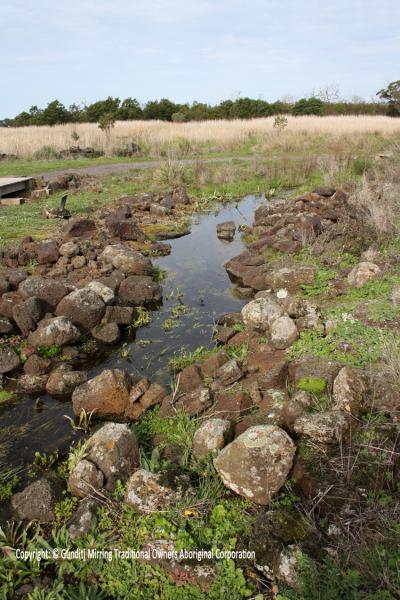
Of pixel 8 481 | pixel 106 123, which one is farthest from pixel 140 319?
pixel 106 123

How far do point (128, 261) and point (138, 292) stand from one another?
126 cm

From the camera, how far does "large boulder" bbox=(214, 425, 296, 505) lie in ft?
11.5

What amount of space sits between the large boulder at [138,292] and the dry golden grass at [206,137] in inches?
659

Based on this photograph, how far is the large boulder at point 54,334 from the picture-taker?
6.32 m

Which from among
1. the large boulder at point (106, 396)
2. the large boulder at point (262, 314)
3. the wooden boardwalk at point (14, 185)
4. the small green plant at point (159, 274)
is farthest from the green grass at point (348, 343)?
the wooden boardwalk at point (14, 185)

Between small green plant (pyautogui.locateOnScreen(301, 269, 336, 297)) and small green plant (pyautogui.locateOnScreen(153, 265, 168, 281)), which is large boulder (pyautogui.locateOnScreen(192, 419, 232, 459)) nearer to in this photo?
small green plant (pyautogui.locateOnScreen(301, 269, 336, 297))

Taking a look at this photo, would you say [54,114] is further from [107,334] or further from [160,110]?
[107,334]

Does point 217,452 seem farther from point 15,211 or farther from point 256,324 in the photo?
point 15,211

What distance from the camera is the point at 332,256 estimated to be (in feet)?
27.9

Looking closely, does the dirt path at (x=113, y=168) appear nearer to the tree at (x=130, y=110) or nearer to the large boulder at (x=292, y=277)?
the large boulder at (x=292, y=277)

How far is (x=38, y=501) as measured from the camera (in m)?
3.70

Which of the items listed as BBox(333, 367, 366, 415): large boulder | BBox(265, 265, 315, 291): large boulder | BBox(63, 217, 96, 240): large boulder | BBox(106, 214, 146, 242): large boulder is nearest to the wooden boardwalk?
BBox(63, 217, 96, 240): large boulder

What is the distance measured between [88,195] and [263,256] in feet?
26.6

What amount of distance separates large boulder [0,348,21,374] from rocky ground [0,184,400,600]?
0.06 ft
